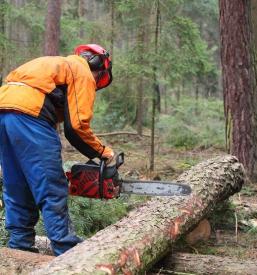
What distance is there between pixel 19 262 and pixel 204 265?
157 centimetres

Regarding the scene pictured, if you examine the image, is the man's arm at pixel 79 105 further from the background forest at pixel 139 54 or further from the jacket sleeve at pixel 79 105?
the background forest at pixel 139 54

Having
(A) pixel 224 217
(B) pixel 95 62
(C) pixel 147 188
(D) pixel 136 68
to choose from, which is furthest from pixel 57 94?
(D) pixel 136 68

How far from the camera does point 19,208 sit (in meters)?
4.30

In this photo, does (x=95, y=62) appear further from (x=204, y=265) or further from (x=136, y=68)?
(x=136, y=68)

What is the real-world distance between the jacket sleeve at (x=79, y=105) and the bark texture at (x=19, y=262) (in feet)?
3.27

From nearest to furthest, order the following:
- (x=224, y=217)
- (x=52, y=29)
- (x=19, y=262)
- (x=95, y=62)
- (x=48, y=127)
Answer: (x=19, y=262) < (x=48, y=127) < (x=95, y=62) < (x=224, y=217) < (x=52, y=29)

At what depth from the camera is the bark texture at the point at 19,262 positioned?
356 cm

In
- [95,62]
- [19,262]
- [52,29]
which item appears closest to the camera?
[19,262]

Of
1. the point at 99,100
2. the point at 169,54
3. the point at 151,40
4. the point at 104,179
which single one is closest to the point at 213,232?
the point at 104,179

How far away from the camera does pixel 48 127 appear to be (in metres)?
3.99

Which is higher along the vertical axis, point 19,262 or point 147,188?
point 147,188

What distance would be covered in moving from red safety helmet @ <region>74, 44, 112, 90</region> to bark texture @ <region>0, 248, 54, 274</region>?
1644 millimetres

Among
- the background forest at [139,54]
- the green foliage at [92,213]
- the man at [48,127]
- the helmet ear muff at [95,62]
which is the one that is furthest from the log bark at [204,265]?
the background forest at [139,54]

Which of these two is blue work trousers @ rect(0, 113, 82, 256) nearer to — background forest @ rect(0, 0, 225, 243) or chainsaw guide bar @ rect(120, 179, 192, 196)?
chainsaw guide bar @ rect(120, 179, 192, 196)
